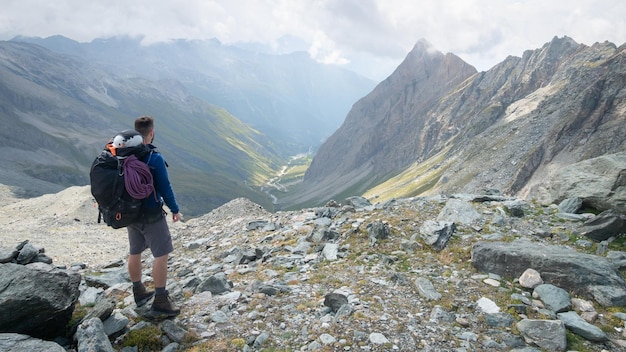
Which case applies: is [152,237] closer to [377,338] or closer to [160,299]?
[160,299]

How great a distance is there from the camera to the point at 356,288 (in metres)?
10.8

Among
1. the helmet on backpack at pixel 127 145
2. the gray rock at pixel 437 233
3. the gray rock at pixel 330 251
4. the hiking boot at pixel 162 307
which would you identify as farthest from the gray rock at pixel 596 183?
the helmet on backpack at pixel 127 145

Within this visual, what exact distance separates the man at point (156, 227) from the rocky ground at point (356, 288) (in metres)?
0.65

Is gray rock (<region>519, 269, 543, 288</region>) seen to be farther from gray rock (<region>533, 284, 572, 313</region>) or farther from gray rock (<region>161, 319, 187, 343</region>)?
gray rock (<region>161, 319, 187, 343</region>)

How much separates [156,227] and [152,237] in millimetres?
257

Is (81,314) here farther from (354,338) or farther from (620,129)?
(620,129)

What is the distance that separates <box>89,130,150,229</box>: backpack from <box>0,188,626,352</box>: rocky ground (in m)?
2.72

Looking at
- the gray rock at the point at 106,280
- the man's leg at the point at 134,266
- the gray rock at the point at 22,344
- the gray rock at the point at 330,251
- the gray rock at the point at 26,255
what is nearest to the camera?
the gray rock at the point at 22,344

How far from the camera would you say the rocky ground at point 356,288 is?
26.7 ft

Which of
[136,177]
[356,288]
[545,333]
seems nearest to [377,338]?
[356,288]

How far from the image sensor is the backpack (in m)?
8.15

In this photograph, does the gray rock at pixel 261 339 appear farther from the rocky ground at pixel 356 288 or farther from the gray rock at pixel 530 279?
the gray rock at pixel 530 279

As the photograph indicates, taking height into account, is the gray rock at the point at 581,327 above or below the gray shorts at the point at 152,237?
below

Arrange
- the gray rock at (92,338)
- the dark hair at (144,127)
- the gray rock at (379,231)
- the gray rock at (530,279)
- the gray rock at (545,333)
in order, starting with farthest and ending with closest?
the gray rock at (379,231) → the gray rock at (530,279) → the dark hair at (144,127) → the gray rock at (545,333) → the gray rock at (92,338)
